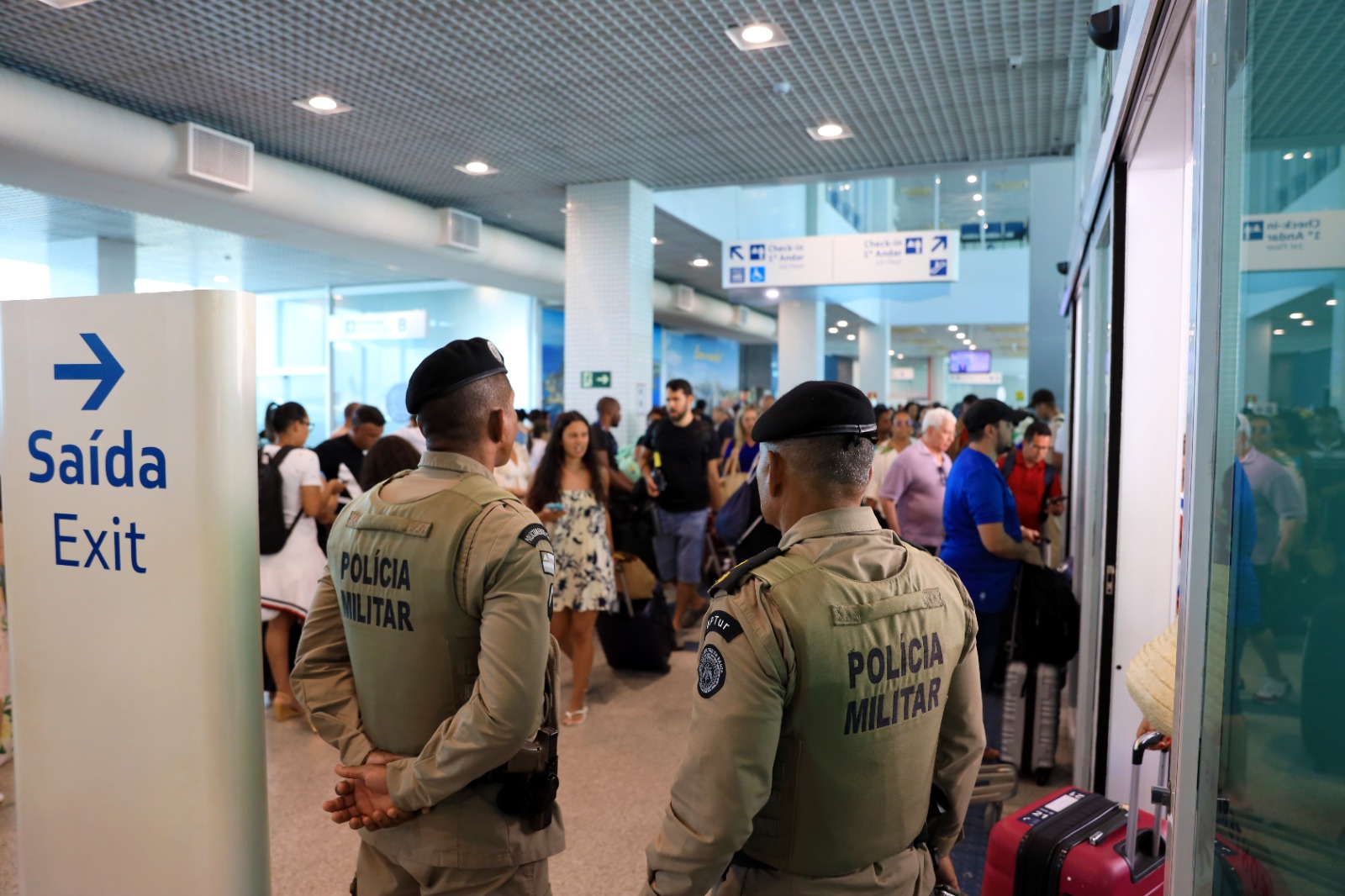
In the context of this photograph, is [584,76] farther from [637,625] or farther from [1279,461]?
[1279,461]

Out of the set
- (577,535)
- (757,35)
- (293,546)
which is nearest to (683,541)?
(577,535)

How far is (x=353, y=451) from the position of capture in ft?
15.3

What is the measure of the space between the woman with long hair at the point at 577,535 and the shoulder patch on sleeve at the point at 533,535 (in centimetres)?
269

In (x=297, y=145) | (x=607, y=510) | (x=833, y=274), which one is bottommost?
(x=607, y=510)

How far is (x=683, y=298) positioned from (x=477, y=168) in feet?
25.1

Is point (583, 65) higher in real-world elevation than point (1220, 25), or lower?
higher

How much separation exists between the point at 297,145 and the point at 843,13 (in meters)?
4.80

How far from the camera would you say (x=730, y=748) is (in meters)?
1.19

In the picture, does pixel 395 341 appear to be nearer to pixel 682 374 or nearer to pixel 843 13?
pixel 682 374

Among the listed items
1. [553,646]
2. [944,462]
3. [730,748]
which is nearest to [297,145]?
[944,462]

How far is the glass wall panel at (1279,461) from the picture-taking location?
769 mm

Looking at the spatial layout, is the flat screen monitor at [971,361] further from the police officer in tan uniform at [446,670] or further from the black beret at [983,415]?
the police officer in tan uniform at [446,670]

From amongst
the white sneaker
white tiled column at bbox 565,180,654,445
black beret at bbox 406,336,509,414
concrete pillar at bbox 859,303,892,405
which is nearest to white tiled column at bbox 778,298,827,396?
concrete pillar at bbox 859,303,892,405

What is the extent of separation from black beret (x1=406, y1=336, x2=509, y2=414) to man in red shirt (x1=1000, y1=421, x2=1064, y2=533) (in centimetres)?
436
